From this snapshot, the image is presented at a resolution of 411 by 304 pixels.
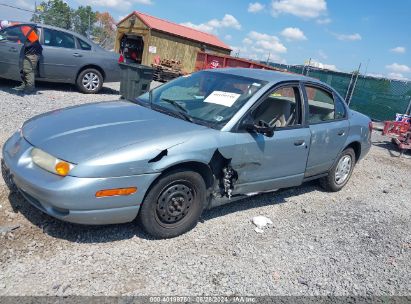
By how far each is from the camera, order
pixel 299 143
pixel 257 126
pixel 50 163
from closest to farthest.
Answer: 1. pixel 50 163
2. pixel 257 126
3. pixel 299 143

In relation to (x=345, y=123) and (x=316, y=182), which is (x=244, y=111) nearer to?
(x=345, y=123)

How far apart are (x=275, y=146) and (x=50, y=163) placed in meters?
2.36

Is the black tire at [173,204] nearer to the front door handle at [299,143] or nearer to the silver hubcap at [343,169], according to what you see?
the front door handle at [299,143]

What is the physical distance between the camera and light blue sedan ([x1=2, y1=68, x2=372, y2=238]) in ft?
10.2

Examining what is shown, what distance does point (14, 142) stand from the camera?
362 centimetres

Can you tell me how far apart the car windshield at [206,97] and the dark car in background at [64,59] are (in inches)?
222

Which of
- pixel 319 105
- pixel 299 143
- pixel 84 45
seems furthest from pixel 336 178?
pixel 84 45

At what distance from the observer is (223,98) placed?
13.7 ft

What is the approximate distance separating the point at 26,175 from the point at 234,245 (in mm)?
2050

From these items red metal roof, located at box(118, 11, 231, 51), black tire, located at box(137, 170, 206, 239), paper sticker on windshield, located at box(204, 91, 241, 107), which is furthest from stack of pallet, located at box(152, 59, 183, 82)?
black tire, located at box(137, 170, 206, 239)

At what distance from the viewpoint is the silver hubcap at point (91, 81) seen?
10.5 m

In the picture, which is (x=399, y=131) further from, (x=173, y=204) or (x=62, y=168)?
(x=62, y=168)

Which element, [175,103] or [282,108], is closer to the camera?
[175,103]

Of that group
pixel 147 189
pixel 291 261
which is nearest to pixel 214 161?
pixel 147 189
